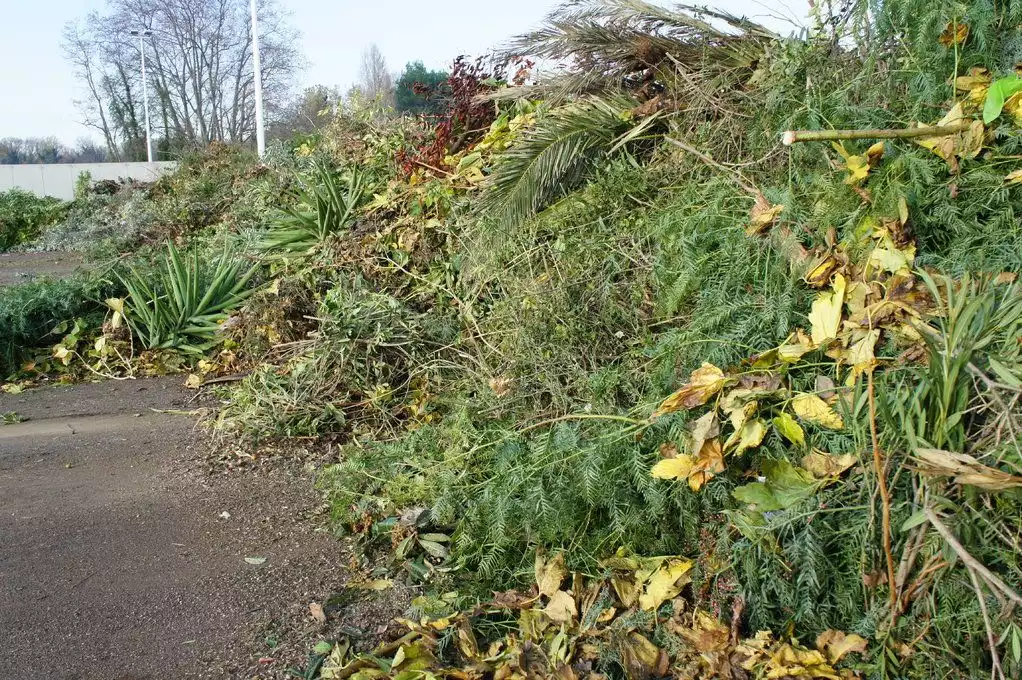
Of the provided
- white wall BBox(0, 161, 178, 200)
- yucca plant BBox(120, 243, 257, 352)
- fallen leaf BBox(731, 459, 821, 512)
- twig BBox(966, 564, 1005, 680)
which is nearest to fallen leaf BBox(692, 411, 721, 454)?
fallen leaf BBox(731, 459, 821, 512)

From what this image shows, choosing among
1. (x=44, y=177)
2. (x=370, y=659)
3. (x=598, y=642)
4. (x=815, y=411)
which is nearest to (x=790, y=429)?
(x=815, y=411)

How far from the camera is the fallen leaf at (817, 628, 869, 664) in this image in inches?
92.9

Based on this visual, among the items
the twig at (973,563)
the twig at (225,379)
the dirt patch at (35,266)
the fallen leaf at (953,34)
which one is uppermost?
the fallen leaf at (953,34)

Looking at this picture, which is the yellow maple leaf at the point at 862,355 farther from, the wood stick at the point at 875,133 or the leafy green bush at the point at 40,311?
the leafy green bush at the point at 40,311

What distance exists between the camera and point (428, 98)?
688 cm

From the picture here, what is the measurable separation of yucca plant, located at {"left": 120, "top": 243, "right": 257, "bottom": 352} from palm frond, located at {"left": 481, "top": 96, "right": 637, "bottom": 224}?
265 centimetres

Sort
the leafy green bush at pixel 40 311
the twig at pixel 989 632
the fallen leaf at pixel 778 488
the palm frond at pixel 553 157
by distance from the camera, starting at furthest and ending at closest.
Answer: the leafy green bush at pixel 40 311 < the palm frond at pixel 553 157 < the fallen leaf at pixel 778 488 < the twig at pixel 989 632

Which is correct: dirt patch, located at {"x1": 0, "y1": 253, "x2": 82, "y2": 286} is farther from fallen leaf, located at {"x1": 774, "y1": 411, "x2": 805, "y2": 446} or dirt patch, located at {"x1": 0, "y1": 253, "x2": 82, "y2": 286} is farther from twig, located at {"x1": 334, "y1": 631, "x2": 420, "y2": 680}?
fallen leaf, located at {"x1": 774, "y1": 411, "x2": 805, "y2": 446}

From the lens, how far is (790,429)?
271 centimetres

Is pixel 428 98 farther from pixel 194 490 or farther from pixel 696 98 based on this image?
pixel 194 490

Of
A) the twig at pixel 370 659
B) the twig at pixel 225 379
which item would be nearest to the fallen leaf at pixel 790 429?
the twig at pixel 370 659

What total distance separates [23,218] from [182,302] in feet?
38.0

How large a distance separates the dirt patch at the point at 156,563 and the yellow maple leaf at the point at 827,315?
1753 mm

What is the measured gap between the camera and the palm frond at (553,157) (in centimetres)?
477
